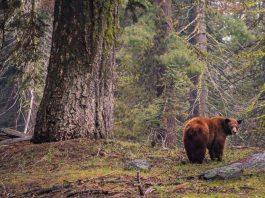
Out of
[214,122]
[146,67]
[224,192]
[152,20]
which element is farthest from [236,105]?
[224,192]

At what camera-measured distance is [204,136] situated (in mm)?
9070

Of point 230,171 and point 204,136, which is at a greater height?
point 204,136

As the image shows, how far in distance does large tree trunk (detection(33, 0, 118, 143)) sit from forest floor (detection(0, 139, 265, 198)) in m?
0.36

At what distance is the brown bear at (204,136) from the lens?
8922 mm

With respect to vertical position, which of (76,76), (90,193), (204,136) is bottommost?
(90,193)

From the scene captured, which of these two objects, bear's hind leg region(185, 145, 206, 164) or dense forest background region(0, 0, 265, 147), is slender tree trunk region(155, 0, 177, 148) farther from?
bear's hind leg region(185, 145, 206, 164)

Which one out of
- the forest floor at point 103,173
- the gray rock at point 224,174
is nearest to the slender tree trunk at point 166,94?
the forest floor at point 103,173

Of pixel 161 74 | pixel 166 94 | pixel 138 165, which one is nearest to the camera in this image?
pixel 138 165

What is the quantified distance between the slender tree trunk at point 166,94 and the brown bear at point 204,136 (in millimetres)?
11154

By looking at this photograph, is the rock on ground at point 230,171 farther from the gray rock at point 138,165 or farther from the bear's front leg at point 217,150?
the bear's front leg at point 217,150

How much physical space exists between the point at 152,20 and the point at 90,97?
43.6 ft

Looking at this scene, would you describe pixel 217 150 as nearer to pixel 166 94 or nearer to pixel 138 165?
pixel 138 165

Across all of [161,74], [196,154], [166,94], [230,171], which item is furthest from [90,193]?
[161,74]

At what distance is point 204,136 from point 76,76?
270 centimetres
